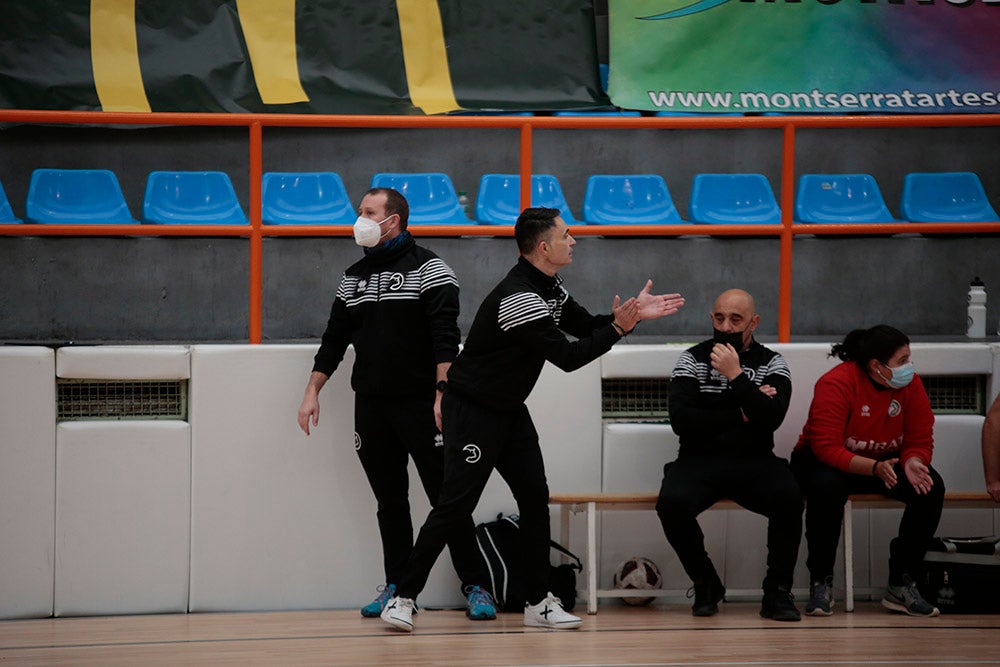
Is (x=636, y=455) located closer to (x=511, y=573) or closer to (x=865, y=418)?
(x=511, y=573)

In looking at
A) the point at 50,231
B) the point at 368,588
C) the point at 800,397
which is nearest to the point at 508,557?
the point at 368,588

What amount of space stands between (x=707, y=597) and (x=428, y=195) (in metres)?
4.11

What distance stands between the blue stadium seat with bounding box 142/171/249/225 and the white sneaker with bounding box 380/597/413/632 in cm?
399

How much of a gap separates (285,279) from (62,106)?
203cm

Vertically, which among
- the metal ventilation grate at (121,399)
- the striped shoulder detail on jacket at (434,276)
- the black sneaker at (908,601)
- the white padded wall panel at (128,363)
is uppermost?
the striped shoulder detail on jacket at (434,276)

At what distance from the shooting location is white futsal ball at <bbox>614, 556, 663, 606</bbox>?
5.50 meters

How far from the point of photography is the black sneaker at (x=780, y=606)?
5.15 meters

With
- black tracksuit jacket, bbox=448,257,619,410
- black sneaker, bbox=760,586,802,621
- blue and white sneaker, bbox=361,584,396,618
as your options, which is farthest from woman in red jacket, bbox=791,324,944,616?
blue and white sneaker, bbox=361,584,396,618

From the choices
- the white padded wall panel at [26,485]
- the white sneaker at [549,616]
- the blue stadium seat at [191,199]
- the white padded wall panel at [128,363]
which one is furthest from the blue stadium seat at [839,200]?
the white padded wall panel at [26,485]

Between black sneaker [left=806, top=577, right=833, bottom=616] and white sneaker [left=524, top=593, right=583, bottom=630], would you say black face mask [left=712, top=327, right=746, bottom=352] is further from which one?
white sneaker [left=524, top=593, right=583, bottom=630]

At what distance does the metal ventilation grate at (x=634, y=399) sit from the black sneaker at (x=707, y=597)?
881 millimetres

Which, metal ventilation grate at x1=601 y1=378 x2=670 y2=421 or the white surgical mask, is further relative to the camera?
metal ventilation grate at x1=601 y1=378 x2=670 y2=421

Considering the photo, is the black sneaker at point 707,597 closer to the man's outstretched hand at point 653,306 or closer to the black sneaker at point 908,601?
the black sneaker at point 908,601

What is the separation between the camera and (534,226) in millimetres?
4805
